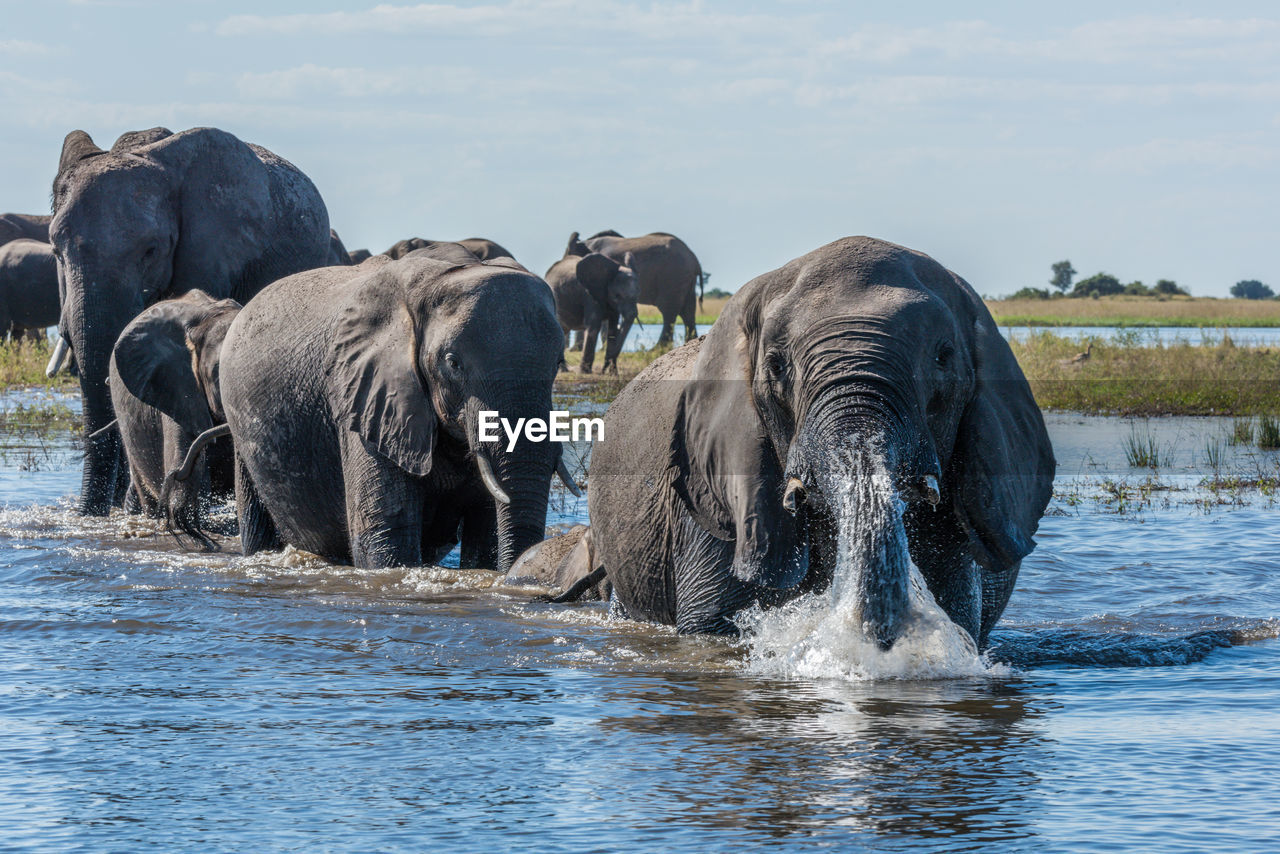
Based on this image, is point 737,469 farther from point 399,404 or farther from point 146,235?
point 146,235

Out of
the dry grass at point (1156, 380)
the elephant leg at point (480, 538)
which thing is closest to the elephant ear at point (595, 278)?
the dry grass at point (1156, 380)

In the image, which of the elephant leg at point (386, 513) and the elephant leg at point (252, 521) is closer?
the elephant leg at point (386, 513)

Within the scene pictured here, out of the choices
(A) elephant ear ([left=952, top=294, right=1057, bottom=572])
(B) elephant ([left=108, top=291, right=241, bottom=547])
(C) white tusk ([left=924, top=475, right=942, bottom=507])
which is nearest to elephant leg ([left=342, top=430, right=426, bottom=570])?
(B) elephant ([left=108, top=291, right=241, bottom=547])

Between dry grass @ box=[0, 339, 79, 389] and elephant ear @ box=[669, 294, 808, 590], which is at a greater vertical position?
dry grass @ box=[0, 339, 79, 389]

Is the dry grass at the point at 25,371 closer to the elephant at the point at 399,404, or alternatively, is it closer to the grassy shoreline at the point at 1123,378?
the grassy shoreline at the point at 1123,378

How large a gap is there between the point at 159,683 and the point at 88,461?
6.97m

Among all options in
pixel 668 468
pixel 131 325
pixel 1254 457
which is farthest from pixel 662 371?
pixel 1254 457

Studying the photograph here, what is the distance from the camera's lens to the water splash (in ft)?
17.6

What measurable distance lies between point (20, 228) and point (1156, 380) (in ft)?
66.3

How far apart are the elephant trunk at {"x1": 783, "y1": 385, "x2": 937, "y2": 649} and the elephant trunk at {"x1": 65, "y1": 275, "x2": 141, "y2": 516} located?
27.2ft

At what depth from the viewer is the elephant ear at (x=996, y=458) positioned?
580 centimetres

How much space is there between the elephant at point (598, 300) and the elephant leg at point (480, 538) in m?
20.3

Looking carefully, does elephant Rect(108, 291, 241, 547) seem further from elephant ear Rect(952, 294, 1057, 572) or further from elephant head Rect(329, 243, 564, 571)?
elephant ear Rect(952, 294, 1057, 572)

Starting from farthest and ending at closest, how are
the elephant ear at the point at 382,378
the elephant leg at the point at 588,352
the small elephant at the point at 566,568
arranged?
the elephant leg at the point at 588,352, the elephant ear at the point at 382,378, the small elephant at the point at 566,568
